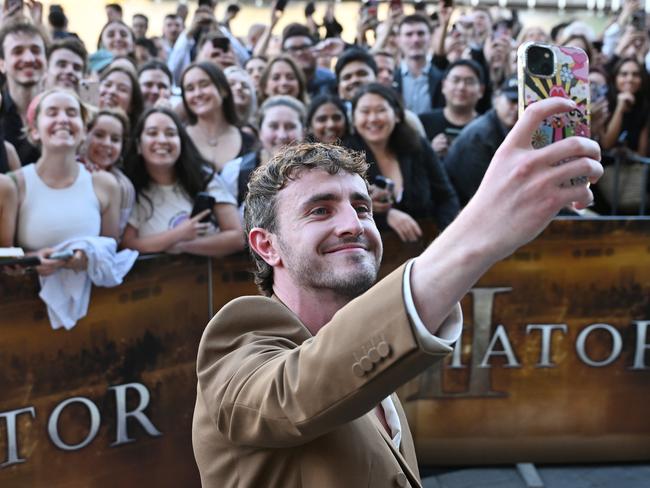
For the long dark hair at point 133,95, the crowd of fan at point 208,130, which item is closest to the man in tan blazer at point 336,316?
the crowd of fan at point 208,130

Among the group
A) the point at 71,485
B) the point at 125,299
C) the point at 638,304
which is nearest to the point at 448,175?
the point at 638,304

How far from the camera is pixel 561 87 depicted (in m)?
1.28

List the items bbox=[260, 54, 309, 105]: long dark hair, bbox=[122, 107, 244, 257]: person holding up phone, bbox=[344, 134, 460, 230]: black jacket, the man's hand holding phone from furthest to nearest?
bbox=[260, 54, 309, 105]: long dark hair < bbox=[344, 134, 460, 230]: black jacket < bbox=[122, 107, 244, 257]: person holding up phone < the man's hand holding phone

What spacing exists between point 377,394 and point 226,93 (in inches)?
165

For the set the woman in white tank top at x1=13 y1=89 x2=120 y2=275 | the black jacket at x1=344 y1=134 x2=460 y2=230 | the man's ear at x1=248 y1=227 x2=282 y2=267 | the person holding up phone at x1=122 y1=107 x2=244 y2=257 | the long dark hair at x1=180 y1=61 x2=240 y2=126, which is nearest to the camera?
the man's ear at x1=248 y1=227 x2=282 y2=267

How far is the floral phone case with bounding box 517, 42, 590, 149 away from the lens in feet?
3.89

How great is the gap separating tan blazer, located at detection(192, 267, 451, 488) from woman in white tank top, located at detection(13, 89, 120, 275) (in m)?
2.48

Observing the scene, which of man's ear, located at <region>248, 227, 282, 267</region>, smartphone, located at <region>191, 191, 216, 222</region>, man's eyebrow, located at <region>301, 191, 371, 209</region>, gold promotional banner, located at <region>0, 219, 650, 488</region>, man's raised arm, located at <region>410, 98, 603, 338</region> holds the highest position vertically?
man's raised arm, located at <region>410, 98, 603, 338</region>

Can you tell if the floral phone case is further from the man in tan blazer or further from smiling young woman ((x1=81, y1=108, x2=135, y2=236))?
smiling young woman ((x1=81, y1=108, x2=135, y2=236))

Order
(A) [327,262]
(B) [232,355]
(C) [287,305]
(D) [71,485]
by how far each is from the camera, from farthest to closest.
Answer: (D) [71,485], (C) [287,305], (A) [327,262], (B) [232,355]

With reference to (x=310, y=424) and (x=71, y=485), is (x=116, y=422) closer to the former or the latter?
(x=71, y=485)

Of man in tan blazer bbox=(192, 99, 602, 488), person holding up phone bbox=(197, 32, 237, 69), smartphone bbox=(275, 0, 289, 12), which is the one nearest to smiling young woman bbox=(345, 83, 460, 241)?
person holding up phone bbox=(197, 32, 237, 69)

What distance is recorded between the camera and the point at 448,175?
5.14 metres

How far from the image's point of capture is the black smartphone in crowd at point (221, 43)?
21.1 ft
